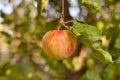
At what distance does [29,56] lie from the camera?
1.90 meters

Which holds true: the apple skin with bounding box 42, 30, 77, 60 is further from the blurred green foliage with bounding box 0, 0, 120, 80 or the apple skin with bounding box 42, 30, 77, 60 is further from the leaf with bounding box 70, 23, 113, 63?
the blurred green foliage with bounding box 0, 0, 120, 80

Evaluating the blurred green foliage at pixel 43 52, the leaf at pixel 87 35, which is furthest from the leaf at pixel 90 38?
the blurred green foliage at pixel 43 52

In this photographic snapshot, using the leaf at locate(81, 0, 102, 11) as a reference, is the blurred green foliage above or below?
below

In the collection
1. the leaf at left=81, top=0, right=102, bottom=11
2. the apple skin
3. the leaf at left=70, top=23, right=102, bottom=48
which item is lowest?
the apple skin

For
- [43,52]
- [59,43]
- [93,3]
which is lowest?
[43,52]

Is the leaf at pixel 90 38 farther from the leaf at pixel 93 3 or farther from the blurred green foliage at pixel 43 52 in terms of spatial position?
the blurred green foliage at pixel 43 52

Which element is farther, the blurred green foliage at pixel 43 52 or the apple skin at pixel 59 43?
the blurred green foliage at pixel 43 52

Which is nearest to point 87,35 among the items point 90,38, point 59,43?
point 90,38

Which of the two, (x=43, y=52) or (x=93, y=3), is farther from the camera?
(x=43, y=52)

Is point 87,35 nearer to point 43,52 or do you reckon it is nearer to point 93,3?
point 93,3

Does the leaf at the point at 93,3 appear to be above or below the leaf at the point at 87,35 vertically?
above

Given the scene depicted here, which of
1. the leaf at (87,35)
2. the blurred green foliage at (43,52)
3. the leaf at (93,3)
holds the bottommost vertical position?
the blurred green foliage at (43,52)

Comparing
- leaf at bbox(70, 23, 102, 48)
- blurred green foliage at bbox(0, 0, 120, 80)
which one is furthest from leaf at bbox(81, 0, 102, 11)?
blurred green foliage at bbox(0, 0, 120, 80)

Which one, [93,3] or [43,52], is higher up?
[93,3]
